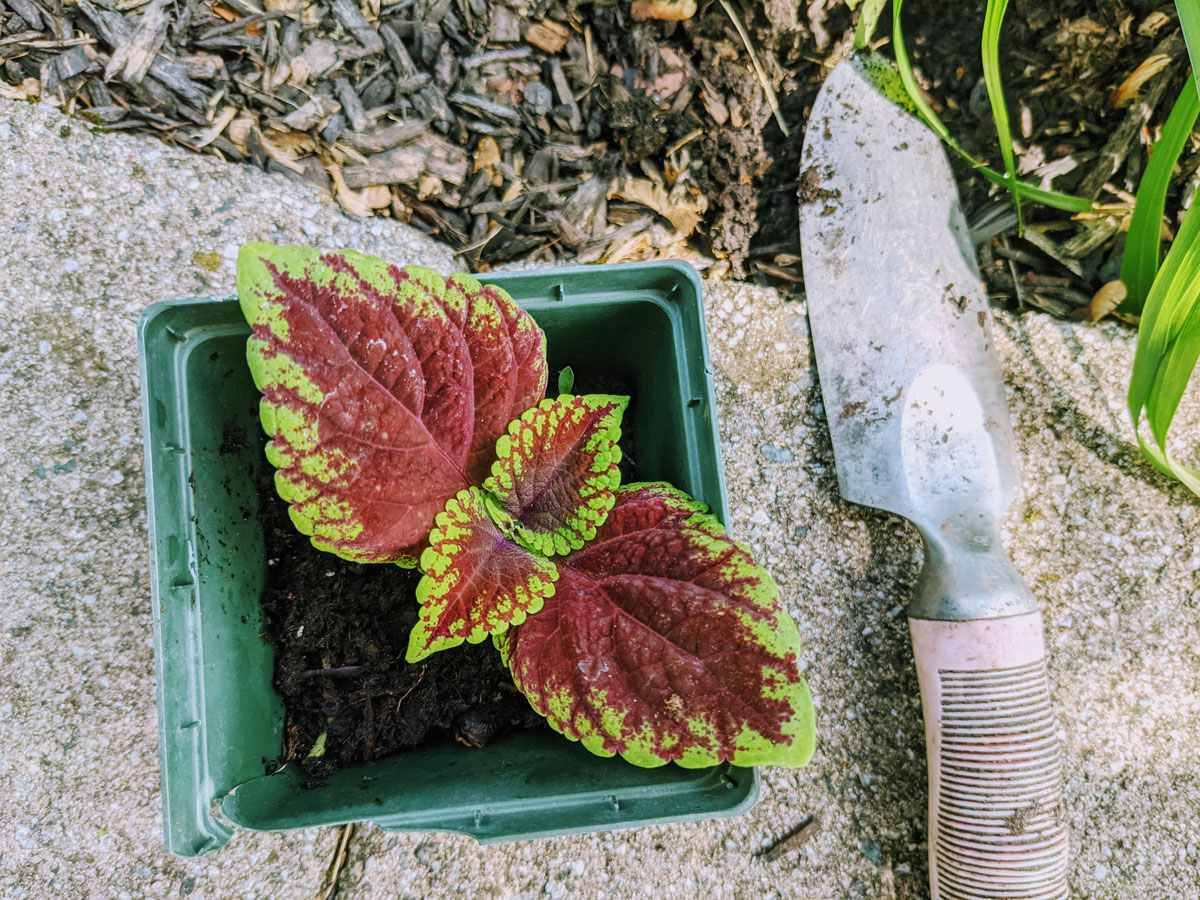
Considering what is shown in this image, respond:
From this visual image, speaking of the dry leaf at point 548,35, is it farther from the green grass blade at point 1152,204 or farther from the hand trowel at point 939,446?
the green grass blade at point 1152,204

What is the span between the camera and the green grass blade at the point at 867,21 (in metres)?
1.09

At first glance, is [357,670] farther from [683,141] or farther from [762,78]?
[762,78]

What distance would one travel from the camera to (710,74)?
1.19 m

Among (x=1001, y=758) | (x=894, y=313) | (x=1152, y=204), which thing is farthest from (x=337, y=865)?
(x=1152, y=204)

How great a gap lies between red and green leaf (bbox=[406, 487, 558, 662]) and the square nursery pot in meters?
0.20

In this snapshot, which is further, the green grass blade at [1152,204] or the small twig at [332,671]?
the green grass blade at [1152,204]

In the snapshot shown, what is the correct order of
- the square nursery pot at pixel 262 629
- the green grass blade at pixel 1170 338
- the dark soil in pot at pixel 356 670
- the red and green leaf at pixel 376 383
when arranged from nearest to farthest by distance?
the red and green leaf at pixel 376 383 → the square nursery pot at pixel 262 629 → the dark soil in pot at pixel 356 670 → the green grass blade at pixel 1170 338

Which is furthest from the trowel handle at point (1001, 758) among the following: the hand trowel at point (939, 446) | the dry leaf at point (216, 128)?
the dry leaf at point (216, 128)

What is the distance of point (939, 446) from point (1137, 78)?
0.70 metres

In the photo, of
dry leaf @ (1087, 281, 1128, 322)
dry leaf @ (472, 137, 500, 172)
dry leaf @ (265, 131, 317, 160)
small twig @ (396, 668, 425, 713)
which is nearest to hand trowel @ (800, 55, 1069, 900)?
dry leaf @ (1087, 281, 1128, 322)

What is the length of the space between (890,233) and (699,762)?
0.81m

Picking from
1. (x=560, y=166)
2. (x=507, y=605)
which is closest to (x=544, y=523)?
(x=507, y=605)

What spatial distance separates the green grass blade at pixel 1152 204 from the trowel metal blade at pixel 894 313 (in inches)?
9.2

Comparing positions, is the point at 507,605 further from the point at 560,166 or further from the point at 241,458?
the point at 560,166
